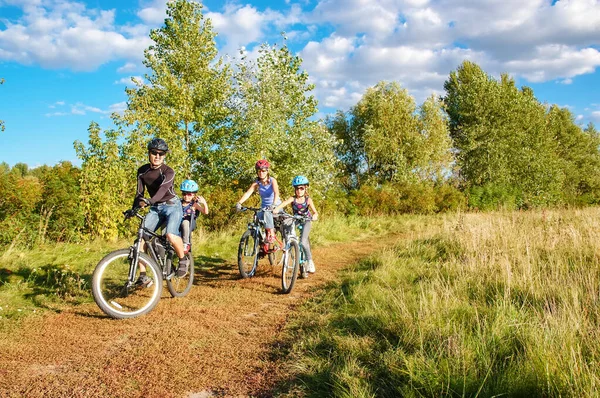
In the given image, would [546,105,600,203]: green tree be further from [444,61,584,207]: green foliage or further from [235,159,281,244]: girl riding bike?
[235,159,281,244]: girl riding bike

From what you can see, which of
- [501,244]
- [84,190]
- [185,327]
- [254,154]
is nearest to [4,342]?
[185,327]

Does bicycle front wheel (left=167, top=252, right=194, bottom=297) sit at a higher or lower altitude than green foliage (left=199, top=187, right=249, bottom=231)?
lower

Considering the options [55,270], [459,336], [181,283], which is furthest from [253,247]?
[459,336]

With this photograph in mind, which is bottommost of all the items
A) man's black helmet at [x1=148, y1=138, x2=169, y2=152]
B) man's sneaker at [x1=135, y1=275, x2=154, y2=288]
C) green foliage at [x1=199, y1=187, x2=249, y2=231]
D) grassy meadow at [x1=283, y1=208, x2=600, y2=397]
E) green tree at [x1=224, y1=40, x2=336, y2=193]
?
grassy meadow at [x1=283, y1=208, x2=600, y2=397]

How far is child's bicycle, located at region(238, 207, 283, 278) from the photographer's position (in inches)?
289

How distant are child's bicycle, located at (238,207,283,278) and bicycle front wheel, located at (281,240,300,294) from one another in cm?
36

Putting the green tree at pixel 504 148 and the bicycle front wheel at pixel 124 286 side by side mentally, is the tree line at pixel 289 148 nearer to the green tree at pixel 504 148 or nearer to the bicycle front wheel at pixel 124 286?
the green tree at pixel 504 148

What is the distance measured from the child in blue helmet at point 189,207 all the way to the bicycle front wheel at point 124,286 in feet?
3.49

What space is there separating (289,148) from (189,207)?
11431 mm

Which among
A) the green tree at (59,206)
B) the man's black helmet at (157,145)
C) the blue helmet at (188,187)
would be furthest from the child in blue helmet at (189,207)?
the green tree at (59,206)

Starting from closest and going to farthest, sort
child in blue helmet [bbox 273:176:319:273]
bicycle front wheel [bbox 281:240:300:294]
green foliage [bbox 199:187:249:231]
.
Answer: bicycle front wheel [bbox 281:240:300:294] < child in blue helmet [bbox 273:176:319:273] < green foliage [bbox 199:187:249:231]

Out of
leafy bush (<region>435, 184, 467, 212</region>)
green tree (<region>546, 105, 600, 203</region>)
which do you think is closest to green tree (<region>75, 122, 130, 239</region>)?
leafy bush (<region>435, 184, 467, 212</region>)

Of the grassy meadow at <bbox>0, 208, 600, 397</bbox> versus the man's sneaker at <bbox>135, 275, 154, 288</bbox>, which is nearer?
the grassy meadow at <bbox>0, 208, 600, 397</bbox>

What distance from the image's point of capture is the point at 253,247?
7535mm
